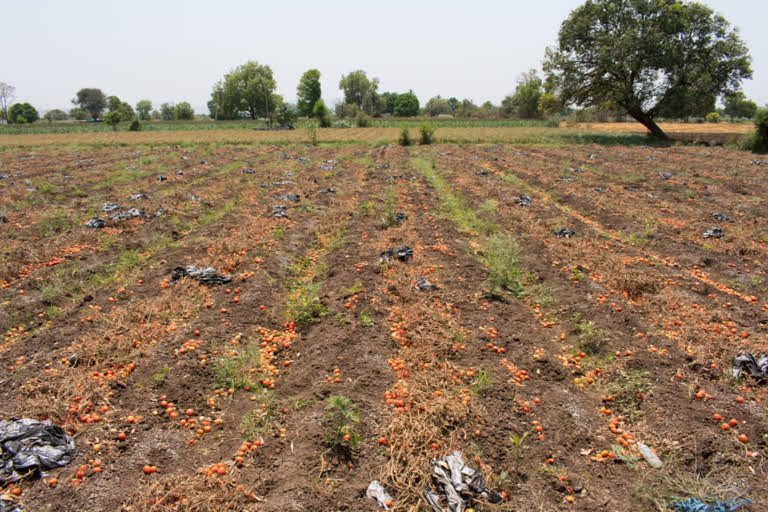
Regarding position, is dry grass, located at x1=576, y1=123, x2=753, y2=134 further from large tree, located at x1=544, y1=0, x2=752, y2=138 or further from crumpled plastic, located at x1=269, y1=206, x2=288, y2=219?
crumpled plastic, located at x1=269, y1=206, x2=288, y2=219

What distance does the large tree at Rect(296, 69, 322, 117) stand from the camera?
101875mm

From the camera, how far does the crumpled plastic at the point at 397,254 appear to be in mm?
8447

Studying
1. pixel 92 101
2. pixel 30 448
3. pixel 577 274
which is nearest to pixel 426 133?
pixel 577 274

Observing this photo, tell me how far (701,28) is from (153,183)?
40.2m

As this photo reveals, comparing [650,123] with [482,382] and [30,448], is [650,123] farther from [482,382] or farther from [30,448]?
[30,448]

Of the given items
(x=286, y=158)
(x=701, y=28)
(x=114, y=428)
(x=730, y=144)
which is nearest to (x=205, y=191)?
(x=286, y=158)

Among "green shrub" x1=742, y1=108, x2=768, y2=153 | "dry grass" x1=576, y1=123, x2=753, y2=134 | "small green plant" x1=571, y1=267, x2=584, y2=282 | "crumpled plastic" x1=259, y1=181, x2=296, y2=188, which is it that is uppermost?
"dry grass" x1=576, y1=123, x2=753, y2=134

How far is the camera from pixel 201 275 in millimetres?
7461

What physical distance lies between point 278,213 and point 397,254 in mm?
4895

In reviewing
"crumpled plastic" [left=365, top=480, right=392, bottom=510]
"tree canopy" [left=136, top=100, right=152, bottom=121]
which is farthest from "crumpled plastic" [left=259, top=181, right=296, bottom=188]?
"tree canopy" [left=136, top=100, right=152, bottom=121]

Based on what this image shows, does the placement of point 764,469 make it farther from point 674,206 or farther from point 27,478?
point 674,206

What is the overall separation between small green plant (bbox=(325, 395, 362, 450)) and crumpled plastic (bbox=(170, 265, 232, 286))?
4240mm

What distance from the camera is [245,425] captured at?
170 inches

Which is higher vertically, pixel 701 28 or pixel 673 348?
pixel 701 28
